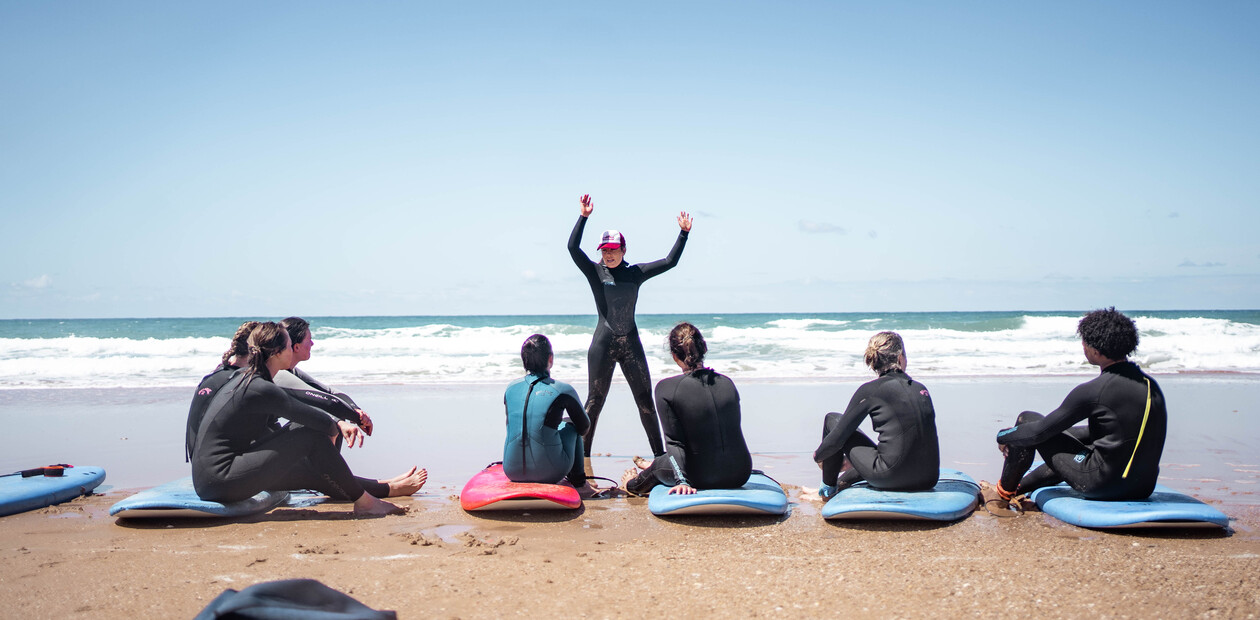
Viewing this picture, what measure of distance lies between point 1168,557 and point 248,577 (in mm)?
4719

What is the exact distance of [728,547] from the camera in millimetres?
4355

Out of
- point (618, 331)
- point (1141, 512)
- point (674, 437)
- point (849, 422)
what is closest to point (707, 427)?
point (674, 437)

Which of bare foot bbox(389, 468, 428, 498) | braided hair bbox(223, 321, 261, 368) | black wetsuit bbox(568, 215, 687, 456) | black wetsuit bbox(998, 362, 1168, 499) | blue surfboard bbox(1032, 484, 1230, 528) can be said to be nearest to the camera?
blue surfboard bbox(1032, 484, 1230, 528)

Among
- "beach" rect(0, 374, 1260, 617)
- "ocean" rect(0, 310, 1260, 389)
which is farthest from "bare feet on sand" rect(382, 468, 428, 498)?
"ocean" rect(0, 310, 1260, 389)

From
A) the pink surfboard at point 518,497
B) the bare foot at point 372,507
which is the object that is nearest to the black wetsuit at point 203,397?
the bare foot at point 372,507

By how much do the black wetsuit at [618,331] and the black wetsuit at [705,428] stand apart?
112 cm

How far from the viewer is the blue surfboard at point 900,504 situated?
15.2 feet

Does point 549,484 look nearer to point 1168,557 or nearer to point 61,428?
point 1168,557

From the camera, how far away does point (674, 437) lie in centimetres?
513

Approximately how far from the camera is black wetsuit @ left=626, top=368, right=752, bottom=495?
5012 mm

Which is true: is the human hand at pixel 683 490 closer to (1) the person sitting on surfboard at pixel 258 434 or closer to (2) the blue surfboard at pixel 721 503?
(2) the blue surfboard at pixel 721 503

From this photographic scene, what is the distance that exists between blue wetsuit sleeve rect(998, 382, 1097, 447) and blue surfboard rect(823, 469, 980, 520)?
1.76 ft

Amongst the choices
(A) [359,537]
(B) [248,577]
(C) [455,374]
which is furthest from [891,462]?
(C) [455,374]

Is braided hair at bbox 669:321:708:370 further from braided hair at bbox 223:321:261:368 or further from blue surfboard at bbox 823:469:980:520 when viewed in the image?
braided hair at bbox 223:321:261:368
